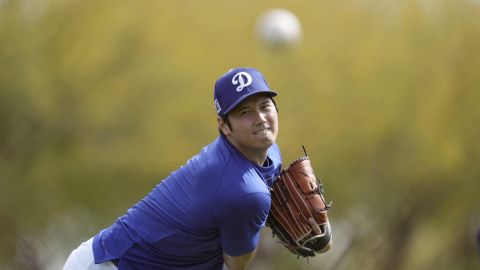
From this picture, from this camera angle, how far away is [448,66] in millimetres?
15344

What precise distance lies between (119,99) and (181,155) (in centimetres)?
127

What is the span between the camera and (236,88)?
12.2 feet

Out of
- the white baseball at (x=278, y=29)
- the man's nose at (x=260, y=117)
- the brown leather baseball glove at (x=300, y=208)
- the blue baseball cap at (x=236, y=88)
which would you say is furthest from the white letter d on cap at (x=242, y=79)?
the white baseball at (x=278, y=29)

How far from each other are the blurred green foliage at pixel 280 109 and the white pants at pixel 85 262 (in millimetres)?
8936

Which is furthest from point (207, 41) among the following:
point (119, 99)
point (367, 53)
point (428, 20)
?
point (428, 20)

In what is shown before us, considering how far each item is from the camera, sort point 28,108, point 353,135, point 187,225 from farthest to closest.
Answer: point 353,135 → point 28,108 → point 187,225

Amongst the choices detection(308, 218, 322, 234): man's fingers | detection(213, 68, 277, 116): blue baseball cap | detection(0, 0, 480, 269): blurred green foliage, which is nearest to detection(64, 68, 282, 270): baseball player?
detection(213, 68, 277, 116): blue baseball cap

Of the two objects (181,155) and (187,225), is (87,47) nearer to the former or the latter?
(181,155)

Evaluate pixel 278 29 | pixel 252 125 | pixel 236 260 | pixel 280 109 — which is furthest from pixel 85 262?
pixel 280 109

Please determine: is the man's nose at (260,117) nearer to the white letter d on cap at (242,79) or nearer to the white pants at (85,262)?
the white letter d on cap at (242,79)

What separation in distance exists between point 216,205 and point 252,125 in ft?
1.12

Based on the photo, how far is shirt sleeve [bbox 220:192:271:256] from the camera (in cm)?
362

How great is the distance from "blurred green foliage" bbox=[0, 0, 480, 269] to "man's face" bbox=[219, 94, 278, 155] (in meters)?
9.31

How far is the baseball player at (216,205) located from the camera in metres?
3.65
